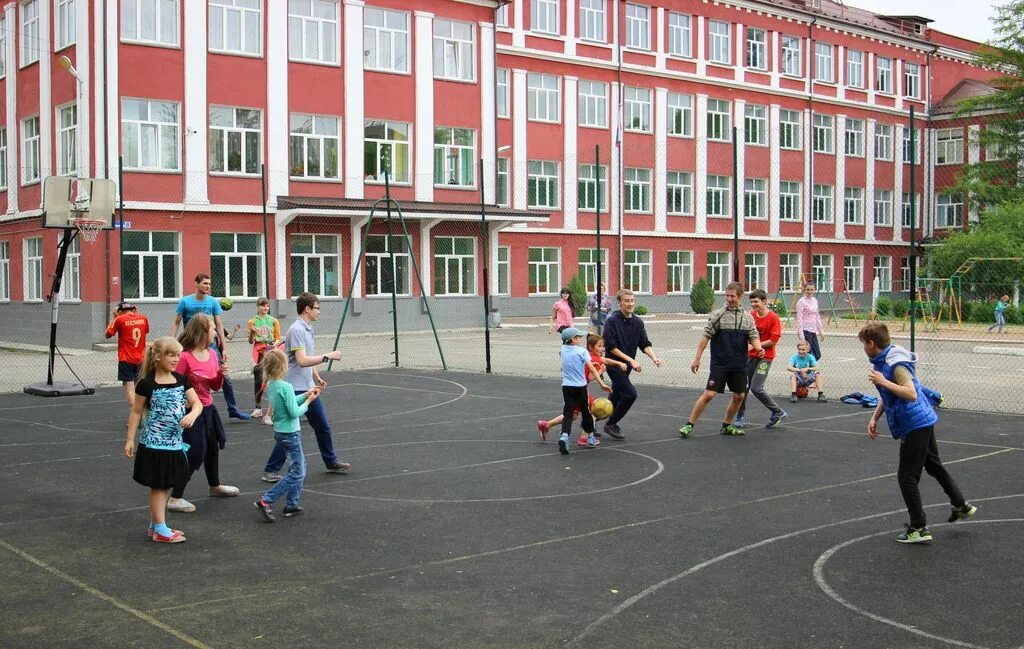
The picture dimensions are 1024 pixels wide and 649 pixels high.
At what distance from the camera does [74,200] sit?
21203mm

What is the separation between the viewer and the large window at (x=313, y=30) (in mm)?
35375

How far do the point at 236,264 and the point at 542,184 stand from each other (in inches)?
586

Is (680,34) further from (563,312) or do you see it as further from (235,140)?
(563,312)

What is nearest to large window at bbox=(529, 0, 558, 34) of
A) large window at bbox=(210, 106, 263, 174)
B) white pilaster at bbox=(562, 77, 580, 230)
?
white pilaster at bbox=(562, 77, 580, 230)

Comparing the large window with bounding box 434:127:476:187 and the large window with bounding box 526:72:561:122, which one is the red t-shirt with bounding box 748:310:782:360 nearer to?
the large window with bounding box 434:127:476:187

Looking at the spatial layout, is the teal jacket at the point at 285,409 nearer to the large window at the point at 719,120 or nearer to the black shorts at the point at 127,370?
the black shorts at the point at 127,370

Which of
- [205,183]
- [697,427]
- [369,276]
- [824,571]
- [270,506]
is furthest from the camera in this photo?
[369,276]

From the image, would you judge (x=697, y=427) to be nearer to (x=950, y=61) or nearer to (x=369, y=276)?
(x=369, y=276)

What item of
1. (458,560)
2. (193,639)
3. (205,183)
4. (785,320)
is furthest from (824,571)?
(785,320)

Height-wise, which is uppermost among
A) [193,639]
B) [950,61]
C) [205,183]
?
[950,61]

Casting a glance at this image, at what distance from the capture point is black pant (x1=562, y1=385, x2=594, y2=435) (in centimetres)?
1198

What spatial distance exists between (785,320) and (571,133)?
11692 mm

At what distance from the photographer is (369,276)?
37.4 metres

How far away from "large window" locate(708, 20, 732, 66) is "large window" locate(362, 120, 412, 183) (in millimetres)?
18674
